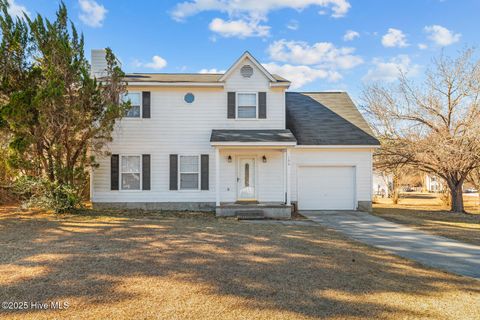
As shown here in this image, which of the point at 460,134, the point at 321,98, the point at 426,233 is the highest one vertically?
the point at 321,98

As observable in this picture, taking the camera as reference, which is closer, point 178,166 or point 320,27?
point 178,166

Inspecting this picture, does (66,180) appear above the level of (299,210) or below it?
above

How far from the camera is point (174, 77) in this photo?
579 inches

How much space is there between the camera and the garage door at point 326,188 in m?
14.2

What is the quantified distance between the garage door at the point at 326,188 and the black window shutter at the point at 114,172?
8341 mm

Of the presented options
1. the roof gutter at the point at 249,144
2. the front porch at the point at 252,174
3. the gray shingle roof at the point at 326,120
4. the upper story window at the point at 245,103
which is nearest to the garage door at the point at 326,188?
the front porch at the point at 252,174

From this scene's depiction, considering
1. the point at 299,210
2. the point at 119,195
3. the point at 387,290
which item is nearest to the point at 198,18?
the point at 119,195

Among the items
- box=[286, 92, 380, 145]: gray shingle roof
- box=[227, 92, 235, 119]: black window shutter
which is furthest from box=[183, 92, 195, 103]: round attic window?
box=[286, 92, 380, 145]: gray shingle roof

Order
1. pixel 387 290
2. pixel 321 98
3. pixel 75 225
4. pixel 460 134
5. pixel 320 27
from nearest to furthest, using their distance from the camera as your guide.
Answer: pixel 387 290
pixel 75 225
pixel 460 134
pixel 321 98
pixel 320 27

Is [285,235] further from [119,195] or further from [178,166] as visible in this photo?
[119,195]

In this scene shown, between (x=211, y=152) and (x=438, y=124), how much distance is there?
39.0 feet

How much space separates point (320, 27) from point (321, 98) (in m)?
4.80

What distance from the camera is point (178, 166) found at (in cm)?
1358

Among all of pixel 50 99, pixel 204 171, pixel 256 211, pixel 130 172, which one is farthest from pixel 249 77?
pixel 50 99
